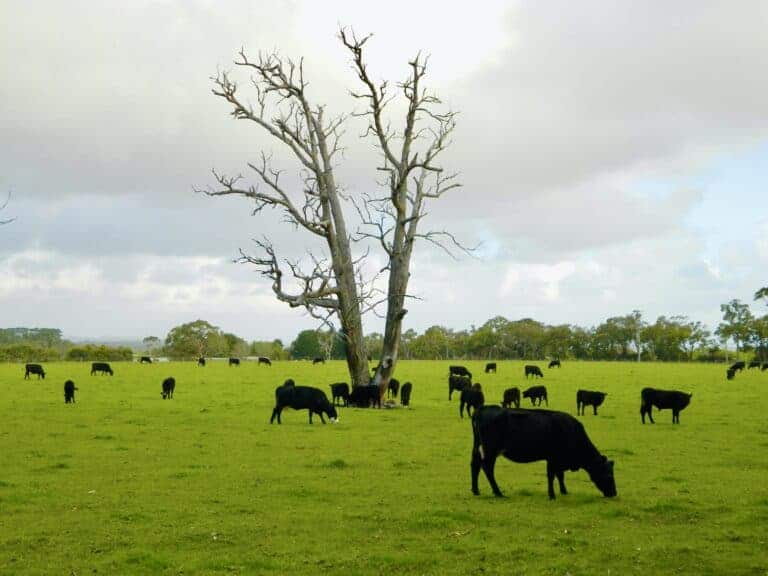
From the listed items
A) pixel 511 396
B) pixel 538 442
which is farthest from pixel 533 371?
pixel 538 442

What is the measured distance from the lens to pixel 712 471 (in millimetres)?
16062

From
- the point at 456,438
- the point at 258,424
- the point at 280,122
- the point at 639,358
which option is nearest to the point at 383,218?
the point at 280,122

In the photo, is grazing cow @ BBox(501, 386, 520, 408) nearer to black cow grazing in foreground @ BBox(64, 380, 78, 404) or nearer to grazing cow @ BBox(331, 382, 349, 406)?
grazing cow @ BBox(331, 382, 349, 406)

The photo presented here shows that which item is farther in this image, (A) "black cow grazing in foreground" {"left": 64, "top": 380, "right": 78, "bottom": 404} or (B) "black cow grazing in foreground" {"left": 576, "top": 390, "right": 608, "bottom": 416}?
(A) "black cow grazing in foreground" {"left": 64, "top": 380, "right": 78, "bottom": 404}

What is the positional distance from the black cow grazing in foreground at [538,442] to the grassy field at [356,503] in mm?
436

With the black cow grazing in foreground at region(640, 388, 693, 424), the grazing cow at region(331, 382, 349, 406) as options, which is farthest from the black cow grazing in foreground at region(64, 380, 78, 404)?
the black cow grazing in foreground at region(640, 388, 693, 424)

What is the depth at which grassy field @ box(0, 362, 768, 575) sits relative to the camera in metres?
9.57

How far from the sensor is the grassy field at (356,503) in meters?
9.57

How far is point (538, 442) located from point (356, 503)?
312 cm

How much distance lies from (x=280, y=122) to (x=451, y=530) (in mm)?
25651

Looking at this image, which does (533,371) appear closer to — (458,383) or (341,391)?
(458,383)

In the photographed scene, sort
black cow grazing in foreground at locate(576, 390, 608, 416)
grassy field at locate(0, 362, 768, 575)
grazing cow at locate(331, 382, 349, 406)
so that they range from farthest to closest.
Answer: grazing cow at locate(331, 382, 349, 406)
black cow grazing in foreground at locate(576, 390, 608, 416)
grassy field at locate(0, 362, 768, 575)

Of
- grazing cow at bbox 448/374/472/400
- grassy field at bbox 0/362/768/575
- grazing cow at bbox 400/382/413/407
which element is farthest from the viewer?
grazing cow at bbox 448/374/472/400

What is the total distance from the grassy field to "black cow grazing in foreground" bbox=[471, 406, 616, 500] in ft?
1.43
